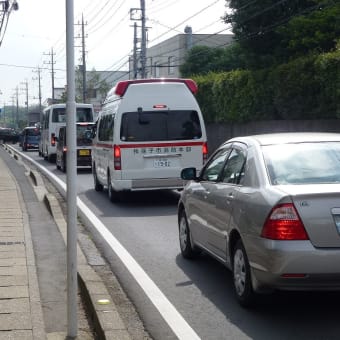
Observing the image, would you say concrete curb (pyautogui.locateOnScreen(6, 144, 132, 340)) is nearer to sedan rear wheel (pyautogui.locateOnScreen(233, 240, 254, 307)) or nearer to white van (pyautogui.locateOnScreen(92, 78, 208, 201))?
sedan rear wheel (pyautogui.locateOnScreen(233, 240, 254, 307))

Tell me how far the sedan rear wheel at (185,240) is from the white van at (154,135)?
17.5ft

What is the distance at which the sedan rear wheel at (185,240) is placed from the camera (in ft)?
28.9

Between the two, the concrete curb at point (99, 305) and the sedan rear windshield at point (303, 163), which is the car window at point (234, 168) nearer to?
the sedan rear windshield at point (303, 163)

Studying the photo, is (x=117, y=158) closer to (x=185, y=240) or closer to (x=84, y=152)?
(x=185, y=240)

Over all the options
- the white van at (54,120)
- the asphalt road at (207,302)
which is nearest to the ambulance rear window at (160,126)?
the asphalt road at (207,302)

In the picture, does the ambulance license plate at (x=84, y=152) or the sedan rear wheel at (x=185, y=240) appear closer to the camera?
the sedan rear wheel at (x=185, y=240)

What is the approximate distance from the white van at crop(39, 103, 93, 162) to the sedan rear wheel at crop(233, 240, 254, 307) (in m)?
28.2

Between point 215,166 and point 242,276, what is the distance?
5.80 feet

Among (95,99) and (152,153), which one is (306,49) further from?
(95,99)

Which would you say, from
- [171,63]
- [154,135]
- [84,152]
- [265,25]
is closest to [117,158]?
[154,135]

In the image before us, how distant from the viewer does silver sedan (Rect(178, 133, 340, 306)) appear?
18.8ft

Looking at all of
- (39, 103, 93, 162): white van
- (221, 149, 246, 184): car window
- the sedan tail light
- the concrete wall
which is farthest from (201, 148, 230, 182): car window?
(39, 103, 93, 162): white van

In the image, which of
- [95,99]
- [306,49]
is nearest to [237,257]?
[306,49]

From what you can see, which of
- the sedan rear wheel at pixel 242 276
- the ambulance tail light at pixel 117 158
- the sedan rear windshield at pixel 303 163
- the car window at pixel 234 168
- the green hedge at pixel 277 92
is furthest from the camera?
the green hedge at pixel 277 92
